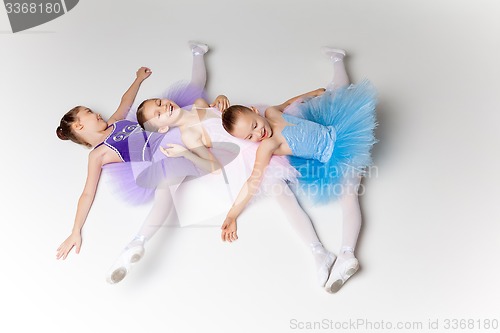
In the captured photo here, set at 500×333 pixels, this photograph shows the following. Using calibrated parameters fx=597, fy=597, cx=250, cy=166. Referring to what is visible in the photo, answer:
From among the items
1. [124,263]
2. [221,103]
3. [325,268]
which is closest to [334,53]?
[221,103]

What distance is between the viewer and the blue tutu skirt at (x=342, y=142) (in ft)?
6.23

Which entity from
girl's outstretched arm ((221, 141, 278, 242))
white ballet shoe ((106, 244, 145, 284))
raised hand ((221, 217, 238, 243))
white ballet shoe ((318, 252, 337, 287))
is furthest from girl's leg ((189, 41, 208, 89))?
white ballet shoe ((318, 252, 337, 287))

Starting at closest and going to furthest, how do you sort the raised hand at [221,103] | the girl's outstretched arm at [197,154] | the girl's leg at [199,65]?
the girl's outstretched arm at [197,154]
the raised hand at [221,103]
the girl's leg at [199,65]

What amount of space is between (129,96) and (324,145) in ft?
2.62

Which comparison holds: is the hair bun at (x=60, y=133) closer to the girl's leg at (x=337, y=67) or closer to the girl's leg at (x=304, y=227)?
the girl's leg at (x=304, y=227)

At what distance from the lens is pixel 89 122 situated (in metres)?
2.16

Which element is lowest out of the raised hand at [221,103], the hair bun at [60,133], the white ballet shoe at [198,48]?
the hair bun at [60,133]

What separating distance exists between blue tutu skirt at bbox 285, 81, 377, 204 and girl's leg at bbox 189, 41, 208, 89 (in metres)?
0.49

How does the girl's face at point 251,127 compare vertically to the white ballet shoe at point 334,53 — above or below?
below

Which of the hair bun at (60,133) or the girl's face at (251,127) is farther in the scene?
the hair bun at (60,133)

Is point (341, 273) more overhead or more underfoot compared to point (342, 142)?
more underfoot

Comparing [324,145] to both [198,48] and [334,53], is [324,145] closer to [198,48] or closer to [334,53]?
[334,53]

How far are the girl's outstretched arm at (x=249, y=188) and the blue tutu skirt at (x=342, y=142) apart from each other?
96 millimetres

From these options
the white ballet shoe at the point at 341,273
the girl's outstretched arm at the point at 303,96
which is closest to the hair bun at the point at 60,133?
the girl's outstretched arm at the point at 303,96
